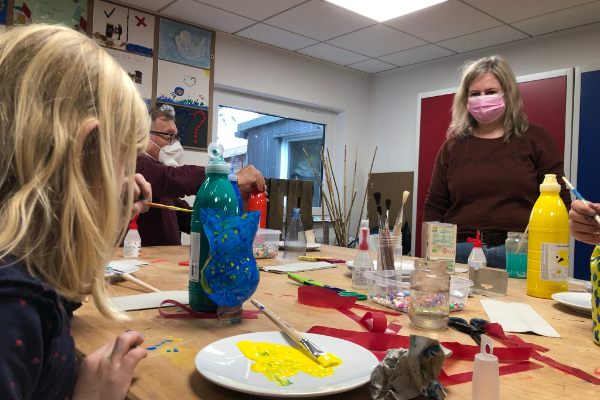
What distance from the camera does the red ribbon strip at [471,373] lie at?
527mm

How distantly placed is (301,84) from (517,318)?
358cm

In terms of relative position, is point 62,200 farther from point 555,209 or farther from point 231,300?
point 555,209

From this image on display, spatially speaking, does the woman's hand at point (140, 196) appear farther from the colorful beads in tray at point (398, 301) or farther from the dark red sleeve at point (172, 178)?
the dark red sleeve at point (172, 178)

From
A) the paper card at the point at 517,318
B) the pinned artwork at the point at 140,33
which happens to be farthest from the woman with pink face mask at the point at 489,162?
the pinned artwork at the point at 140,33

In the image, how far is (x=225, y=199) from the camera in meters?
0.81

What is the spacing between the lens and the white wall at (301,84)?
3.58m

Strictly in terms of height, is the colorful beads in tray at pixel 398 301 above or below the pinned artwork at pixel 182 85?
below

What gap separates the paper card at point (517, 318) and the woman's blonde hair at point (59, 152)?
710 mm

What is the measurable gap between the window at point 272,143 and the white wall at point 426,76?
698 mm

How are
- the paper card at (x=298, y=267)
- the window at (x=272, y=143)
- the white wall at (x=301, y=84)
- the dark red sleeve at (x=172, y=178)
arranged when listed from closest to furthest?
the paper card at (x=298, y=267)
the dark red sleeve at (x=172, y=178)
the white wall at (x=301, y=84)
the window at (x=272, y=143)

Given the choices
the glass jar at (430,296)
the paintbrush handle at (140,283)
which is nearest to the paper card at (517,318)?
the glass jar at (430,296)

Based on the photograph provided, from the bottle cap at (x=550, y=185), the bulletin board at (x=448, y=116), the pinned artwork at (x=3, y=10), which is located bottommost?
the bottle cap at (x=550, y=185)

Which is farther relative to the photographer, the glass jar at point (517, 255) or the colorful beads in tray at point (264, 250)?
the colorful beads in tray at point (264, 250)

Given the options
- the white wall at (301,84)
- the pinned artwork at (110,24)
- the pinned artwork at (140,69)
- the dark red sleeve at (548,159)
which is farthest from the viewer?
the white wall at (301,84)
